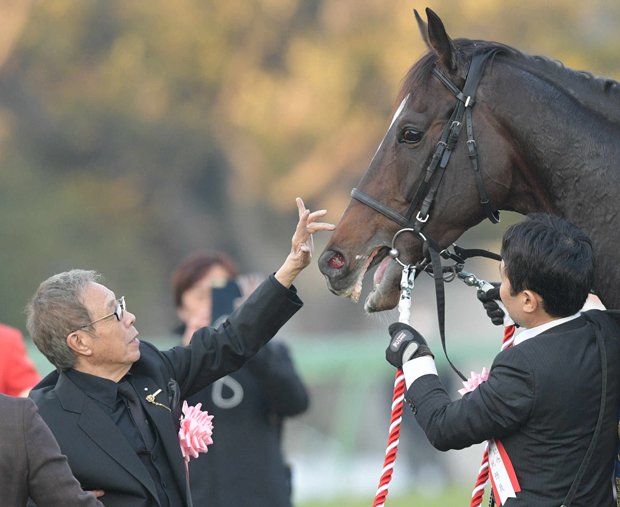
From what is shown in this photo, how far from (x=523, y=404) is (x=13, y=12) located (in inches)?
721

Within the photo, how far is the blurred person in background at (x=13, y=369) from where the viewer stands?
562cm

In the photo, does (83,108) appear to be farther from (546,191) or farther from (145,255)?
(546,191)

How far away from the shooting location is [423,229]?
3887 millimetres

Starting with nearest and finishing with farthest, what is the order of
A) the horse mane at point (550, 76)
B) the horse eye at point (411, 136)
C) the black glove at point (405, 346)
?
the black glove at point (405, 346)
the horse mane at point (550, 76)
the horse eye at point (411, 136)

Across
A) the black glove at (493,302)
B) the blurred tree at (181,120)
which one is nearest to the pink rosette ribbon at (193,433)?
the black glove at (493,302)

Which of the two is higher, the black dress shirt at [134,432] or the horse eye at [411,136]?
the horse eye at [411,136]

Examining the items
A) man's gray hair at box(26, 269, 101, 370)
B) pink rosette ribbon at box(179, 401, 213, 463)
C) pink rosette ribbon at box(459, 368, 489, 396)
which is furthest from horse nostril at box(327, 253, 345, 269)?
man's gray hair at box(26, 269, 101, 370)

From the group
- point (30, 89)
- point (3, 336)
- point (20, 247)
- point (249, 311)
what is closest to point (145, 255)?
point (20, 247)

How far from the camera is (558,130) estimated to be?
3748 millimetres

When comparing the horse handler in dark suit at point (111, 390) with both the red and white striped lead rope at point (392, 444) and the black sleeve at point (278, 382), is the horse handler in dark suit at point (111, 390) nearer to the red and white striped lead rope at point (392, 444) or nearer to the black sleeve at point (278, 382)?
the red and white striped lead rope at point (392, 444)

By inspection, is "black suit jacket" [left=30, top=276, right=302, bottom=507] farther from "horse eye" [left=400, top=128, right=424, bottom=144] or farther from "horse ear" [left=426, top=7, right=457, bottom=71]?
"horse ear" [left=426, top=7, right=457, bottom=71]

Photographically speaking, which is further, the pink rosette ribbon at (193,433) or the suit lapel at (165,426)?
the pink rosette ribbon at (193,433)

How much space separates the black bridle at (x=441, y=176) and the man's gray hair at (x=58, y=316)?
1013 mm

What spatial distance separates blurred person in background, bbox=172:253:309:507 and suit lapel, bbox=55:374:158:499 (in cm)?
166
